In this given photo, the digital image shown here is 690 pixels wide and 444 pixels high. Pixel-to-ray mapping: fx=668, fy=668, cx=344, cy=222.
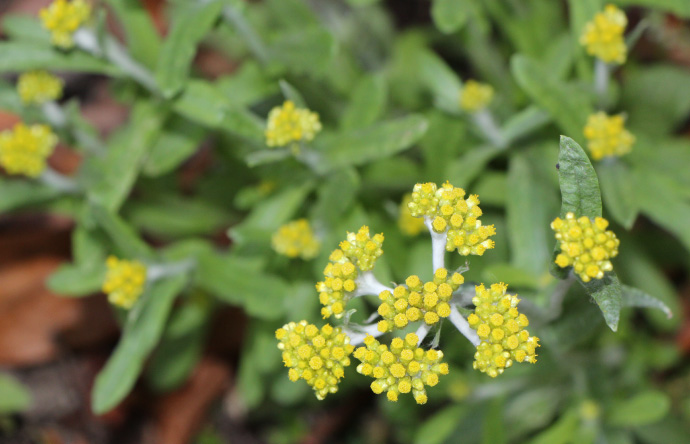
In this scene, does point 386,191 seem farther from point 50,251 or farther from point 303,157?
point 50,251

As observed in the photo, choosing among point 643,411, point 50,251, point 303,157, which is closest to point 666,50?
point 643,411

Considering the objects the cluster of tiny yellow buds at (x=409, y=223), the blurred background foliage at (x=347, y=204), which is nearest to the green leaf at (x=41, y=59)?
the blurred background foliage at (x=347, y=204)

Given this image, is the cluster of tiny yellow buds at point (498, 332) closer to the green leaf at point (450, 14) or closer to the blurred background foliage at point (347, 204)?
the blurred background foliage at point (347, 204)

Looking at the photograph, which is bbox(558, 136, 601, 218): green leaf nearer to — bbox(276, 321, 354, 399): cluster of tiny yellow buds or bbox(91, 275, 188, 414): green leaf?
bbox(276, 321, 354, 399): cluster of tiny yellow buds

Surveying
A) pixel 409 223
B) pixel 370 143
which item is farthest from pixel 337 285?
pixel 409 223

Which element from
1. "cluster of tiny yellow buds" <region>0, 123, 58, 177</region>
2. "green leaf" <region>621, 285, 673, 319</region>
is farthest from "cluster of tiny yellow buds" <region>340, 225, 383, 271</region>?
"cluster of tiny yellow buds" <region>0, 123, 58, 177</region>

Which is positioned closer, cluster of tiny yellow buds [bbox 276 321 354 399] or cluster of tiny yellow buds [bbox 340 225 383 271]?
cluster of tiny yellow buds [bbox 276 321 354 399]
